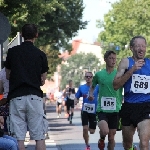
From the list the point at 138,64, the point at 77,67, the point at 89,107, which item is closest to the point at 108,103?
the point at 89,107

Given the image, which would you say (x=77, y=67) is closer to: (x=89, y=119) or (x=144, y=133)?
(x=89, y=119)

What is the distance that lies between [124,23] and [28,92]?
225 ft

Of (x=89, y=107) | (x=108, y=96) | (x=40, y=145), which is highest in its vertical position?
(x=108, y=96)

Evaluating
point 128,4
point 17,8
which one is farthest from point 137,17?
point 17,8

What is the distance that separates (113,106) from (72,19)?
34913 mm

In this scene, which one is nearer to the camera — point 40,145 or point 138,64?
point 40,145

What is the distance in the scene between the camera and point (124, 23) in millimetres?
77500

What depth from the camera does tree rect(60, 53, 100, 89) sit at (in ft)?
483

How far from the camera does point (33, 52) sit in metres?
9.39

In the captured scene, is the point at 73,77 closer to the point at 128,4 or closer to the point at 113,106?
the point at 128,4

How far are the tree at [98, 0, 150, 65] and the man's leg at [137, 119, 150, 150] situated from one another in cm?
6259

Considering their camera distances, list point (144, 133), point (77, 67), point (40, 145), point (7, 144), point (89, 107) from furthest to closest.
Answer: point (77, 67) → point (89, 107) → point (144, 133) → point (40, 145) → point (7, 144)

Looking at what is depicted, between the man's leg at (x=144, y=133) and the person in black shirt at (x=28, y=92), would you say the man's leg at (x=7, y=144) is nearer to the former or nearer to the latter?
the person in black shirt at (x=28, y=92)

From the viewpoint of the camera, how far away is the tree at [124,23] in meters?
74.6
